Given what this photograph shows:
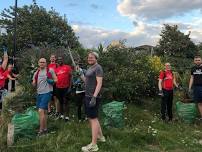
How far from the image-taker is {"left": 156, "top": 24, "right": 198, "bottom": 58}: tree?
3412 centimetres

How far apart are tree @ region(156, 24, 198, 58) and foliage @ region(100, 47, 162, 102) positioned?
19.5 meters

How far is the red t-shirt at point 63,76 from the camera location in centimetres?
1091

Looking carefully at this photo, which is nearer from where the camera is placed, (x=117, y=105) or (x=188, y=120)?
(x=117, y=105)

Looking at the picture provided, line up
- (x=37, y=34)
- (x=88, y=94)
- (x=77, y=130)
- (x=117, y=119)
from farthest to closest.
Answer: (x=37, y=34)
(x=117, y=119)
(x=77, y=130)
(x=88, y=94)

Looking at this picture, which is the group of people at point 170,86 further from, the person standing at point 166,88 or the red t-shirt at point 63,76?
the red t-shirt at point 63,76

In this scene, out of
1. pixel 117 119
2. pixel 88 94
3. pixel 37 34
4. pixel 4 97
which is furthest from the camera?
pixel 37 34

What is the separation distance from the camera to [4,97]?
11609mm

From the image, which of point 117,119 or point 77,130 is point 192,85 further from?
point 77,130

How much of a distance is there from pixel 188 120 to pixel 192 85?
3.23 ft

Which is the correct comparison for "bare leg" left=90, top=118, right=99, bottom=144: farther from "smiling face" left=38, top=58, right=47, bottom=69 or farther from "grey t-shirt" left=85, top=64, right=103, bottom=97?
"smiling face" left=38, top=58, right=47, bottom=69

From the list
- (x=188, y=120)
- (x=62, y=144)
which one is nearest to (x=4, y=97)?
(x=62, y=144)

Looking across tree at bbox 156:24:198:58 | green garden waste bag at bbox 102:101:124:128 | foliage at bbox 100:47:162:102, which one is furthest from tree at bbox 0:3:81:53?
green garden waste bag at bbox 102:101:124:128

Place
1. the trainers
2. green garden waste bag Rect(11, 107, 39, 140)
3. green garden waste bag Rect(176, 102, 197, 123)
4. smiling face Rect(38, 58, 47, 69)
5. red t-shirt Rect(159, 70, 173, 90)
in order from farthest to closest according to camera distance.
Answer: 1. green garden waste bag Rect(176, 102, 197, 123)
2. red t-shirt Rect(159, 70, 173, 90)
3. smiling face Rect(38, 58, 47, 69)
4. green garden waste bag Rect(11, 107, 39, 140)
5. the trainers

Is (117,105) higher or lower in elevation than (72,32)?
lower
